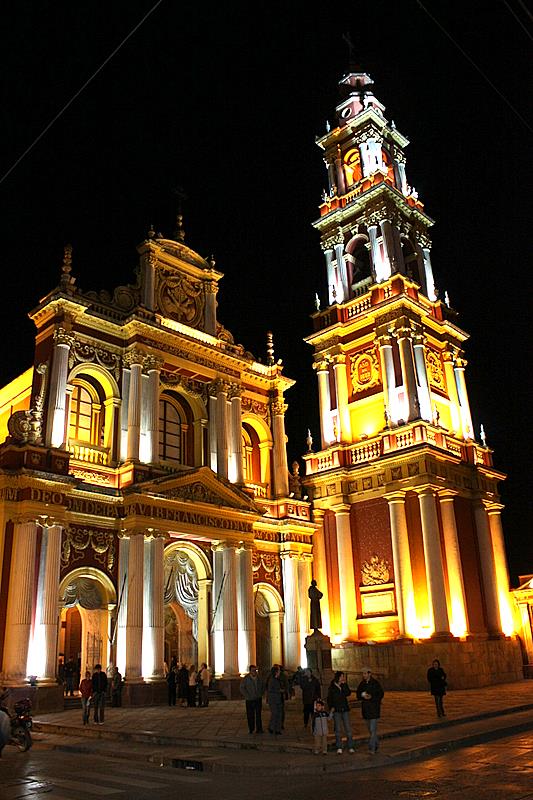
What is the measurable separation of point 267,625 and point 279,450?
22.5 feet

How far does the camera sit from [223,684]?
73.4 ft

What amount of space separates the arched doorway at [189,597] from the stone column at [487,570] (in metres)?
11.2

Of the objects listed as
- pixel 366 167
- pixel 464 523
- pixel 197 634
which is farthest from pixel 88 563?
pixel 366 167

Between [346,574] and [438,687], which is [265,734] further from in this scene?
[346,574]

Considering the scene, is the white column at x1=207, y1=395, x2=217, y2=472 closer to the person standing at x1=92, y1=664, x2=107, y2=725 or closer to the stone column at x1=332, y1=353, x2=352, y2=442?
the stone column at x1=332, y1=353, x2=352, y2=442

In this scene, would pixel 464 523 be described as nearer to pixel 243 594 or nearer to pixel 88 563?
pixel 243 594

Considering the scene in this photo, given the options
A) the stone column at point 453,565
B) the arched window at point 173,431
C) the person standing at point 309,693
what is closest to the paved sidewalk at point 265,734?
the person standing at point 309,693

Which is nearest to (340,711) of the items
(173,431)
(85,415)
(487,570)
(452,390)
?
(85,415)

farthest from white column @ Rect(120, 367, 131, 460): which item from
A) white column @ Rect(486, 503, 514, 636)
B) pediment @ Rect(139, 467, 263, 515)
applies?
white column @ Rect(486, 503, 514, 636)

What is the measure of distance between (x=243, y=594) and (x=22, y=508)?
27.6 ft

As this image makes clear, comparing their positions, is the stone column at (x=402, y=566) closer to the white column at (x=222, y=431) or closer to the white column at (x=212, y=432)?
the white column at (x=222, y=431)

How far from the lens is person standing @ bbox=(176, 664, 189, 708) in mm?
19844

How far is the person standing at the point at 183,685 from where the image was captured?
19844 millimetres

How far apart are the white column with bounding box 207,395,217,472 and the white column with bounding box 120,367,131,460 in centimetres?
367
